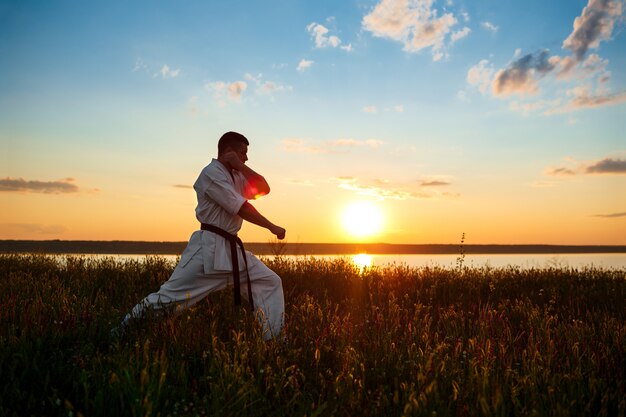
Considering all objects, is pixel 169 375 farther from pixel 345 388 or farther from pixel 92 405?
pixel 345 388

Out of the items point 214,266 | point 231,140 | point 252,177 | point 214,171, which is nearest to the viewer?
point 214,266

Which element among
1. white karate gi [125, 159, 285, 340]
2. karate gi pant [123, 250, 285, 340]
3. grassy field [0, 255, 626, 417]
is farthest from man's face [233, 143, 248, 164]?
grassy field [0, 255, 626, 417]

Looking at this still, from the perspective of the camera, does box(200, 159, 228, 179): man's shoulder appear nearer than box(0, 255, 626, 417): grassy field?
No

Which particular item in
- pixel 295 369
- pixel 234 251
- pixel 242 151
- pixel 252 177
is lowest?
pixel 295 369

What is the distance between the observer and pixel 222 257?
5242mm

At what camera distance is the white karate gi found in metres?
5.23

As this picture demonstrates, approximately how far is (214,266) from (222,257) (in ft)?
0.41

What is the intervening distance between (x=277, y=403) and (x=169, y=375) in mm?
896

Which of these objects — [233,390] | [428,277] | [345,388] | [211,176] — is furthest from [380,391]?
[428,277]

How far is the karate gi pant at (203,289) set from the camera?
522cm

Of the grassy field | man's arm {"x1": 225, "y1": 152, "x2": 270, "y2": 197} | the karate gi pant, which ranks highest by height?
man's arm {"x1": 225, "y1": 152, "x2": 270, "y2": 197}

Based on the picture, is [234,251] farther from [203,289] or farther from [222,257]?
[203,289]

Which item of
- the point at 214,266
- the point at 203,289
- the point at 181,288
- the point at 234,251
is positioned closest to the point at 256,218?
the point at 234,251

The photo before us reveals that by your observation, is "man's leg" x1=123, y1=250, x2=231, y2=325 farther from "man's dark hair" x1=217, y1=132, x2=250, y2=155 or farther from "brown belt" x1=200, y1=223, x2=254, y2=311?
"man's dark hair" x1=217, y1=132, x2=250, y2=155
